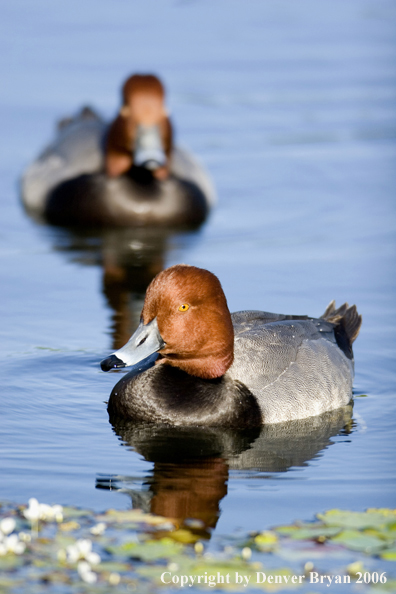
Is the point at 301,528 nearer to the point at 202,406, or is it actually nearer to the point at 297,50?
the point at 202,406

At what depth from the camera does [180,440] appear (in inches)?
Result: 281

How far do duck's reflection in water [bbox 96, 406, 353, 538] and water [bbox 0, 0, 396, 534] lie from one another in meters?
0.02

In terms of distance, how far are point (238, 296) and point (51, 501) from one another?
13.9ft

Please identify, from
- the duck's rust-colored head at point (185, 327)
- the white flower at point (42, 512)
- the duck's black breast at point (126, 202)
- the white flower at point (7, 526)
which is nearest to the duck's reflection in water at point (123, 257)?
the duck's black breast at point (126, 202)

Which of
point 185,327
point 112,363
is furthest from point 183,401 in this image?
point 112,363

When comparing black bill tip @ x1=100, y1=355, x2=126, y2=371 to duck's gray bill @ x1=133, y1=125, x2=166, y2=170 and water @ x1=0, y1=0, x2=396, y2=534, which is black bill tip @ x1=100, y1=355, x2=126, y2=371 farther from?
duck's gray bill @ x1=133, y1=125, x2=166, y2=170

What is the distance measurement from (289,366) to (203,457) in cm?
116

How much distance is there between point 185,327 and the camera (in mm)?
7270

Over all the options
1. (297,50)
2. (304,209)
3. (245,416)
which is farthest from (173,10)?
(245,416)

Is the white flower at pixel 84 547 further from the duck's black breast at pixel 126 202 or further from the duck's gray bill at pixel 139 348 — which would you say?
the duck's black breast at pixel 126 202

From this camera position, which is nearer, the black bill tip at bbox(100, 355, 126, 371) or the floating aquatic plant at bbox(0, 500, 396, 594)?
the floating aquatic plant at bbox(0, 500, 396, 594)

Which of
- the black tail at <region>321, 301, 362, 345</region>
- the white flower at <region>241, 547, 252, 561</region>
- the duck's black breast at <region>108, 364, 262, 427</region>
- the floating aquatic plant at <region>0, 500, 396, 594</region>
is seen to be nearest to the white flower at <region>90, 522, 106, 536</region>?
the floating aquatic plant at <region>0, 500, 396, 594</region>

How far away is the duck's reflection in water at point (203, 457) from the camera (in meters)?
6.12

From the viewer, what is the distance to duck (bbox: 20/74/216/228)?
12641mm
